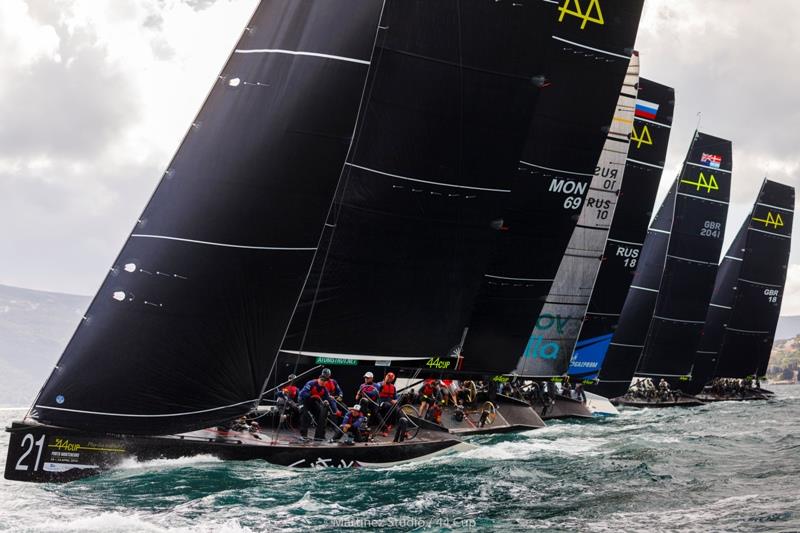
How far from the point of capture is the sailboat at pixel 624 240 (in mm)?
30328

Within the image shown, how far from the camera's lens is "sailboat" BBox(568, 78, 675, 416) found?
30328 millimetres

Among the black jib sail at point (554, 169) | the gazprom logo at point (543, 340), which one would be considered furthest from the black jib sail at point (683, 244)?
the black jib sail at point (554, 169)

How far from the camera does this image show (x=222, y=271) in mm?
14836

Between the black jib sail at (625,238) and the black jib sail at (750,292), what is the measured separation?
61.2 feet

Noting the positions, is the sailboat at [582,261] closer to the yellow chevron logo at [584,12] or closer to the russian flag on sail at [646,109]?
the yellow chevron logo at [584,12]

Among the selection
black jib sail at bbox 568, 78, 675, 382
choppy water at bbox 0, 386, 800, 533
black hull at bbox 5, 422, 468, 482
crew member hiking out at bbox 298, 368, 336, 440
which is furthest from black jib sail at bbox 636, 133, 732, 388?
crew member hiking out at bbox 298, 368, 336, 440

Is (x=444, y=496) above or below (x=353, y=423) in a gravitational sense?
below

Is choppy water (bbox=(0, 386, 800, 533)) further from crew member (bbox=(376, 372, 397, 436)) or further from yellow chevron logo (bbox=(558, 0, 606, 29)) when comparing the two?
yellow chevron logo (bbox=(558, 0, 606, 29))

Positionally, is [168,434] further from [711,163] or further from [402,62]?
[711,163]

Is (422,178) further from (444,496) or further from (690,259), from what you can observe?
(690,259)

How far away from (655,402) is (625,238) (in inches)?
479

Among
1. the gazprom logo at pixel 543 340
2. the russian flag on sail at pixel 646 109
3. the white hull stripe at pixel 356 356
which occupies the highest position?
the russian flag on sail at pixel 646 109

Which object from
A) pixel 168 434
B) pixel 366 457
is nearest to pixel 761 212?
pixel 366 457

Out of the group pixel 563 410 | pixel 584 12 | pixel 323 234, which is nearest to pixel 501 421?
pixel 563 410
